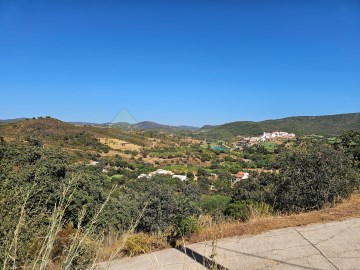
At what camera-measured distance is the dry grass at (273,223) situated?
17.7 ft

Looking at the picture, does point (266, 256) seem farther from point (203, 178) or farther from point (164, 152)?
point (164, 152)

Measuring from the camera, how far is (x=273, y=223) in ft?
18.7

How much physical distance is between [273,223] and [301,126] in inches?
4499

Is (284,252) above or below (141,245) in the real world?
above

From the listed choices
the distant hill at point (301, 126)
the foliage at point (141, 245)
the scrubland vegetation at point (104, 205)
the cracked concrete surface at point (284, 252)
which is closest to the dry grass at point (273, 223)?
the scrubland vegetation at point (104, 205)

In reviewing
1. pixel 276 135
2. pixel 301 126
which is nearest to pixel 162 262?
pixel 276 135

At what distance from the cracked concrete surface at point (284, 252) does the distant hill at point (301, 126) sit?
260 ft

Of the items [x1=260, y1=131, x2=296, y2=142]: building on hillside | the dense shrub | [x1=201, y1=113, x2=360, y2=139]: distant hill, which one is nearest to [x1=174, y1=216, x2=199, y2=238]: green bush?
the dense shrub

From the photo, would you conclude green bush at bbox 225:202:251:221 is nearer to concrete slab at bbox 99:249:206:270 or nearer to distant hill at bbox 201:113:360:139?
concrete slab at bbox 99:249:206:270

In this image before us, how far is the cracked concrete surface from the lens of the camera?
13.1 feet

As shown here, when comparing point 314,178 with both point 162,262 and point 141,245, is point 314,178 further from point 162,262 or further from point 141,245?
point 162,262

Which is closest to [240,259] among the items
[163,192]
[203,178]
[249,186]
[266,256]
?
[266,256]

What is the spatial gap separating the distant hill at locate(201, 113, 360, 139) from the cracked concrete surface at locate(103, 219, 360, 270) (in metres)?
79.4

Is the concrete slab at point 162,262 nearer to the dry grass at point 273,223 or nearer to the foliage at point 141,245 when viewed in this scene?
the foliage at point 141,245
